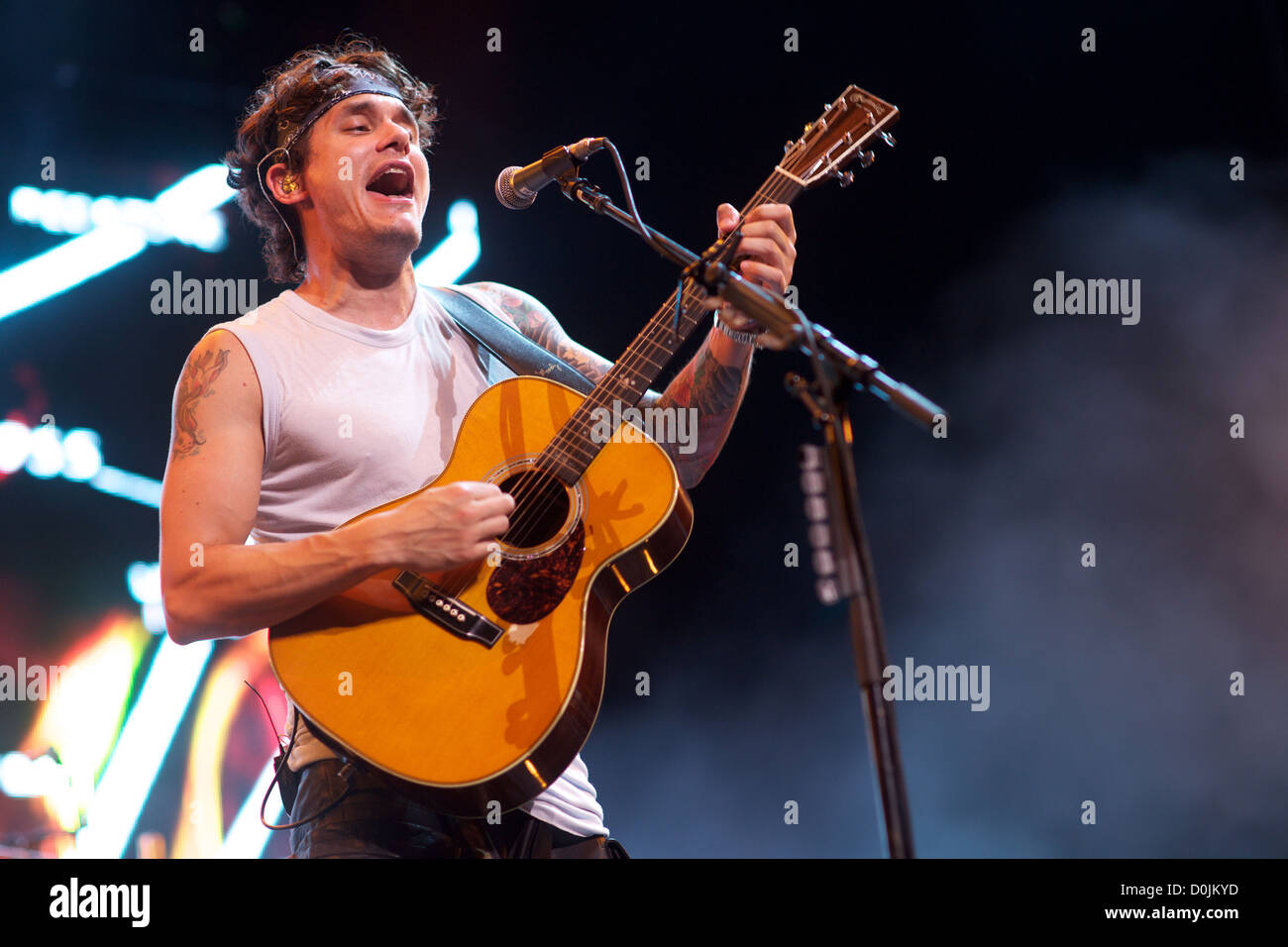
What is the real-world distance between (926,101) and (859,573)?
340 cm

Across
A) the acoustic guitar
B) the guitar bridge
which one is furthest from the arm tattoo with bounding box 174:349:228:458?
the guitar bridge

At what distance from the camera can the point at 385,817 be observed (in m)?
2.05

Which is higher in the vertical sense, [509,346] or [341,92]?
[341,92]

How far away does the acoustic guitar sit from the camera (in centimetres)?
201

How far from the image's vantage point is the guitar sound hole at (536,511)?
7.45ft

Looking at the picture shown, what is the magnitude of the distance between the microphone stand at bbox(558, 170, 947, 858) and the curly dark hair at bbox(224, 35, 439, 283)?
5.29 feet

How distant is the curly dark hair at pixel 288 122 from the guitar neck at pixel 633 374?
3.42 feet

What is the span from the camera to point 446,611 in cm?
216

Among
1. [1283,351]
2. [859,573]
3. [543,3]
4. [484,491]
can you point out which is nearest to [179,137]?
[543,3]

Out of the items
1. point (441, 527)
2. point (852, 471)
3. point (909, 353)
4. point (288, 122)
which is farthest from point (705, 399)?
point (909, 353)

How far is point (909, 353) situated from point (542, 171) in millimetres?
2588

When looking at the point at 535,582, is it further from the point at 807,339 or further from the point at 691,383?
the point at 807,339

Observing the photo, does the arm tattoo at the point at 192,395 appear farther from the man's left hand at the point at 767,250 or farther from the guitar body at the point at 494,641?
the man's left hand at the point at 767,250

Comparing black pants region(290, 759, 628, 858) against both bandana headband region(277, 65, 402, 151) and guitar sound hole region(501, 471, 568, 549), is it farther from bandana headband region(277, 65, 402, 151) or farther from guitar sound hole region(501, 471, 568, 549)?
bandana headband region(277, 65, 402, 151)
